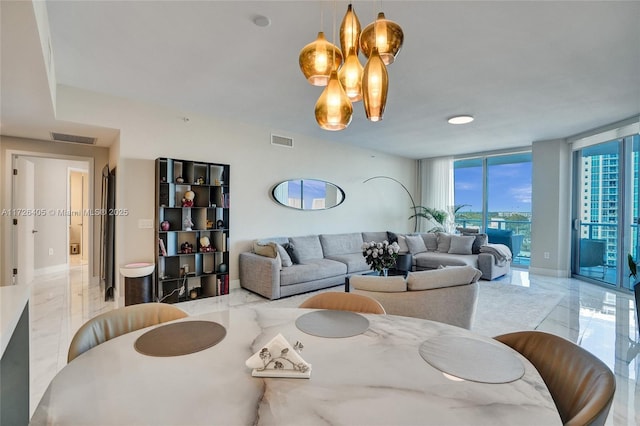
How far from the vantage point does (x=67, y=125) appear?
3.76m

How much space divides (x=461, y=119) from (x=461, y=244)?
263cm

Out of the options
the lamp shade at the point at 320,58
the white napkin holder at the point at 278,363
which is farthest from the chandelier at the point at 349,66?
the white napkin holder at the point at 278,363

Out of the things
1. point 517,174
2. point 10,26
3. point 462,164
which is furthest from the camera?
point 462,164

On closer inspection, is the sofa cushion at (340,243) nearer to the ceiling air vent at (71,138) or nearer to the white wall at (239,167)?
the white wall at (239,167)

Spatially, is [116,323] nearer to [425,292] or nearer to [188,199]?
[425,292]

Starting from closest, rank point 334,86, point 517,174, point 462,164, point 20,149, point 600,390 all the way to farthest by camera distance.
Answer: point 600,390, point 334,86, point 20,149, point 517,174, point 462,164

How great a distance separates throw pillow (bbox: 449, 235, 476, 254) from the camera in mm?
6059

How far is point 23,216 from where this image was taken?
4.70 meters

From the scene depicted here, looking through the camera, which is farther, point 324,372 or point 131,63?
point 131,63

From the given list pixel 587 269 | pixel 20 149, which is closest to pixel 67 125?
pixel 20 149

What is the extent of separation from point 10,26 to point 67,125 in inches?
90.6

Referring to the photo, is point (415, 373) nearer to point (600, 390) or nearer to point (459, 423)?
point (459, 423)

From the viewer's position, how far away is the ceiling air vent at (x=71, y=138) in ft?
13.9

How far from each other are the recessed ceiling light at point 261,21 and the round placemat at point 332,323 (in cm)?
214
